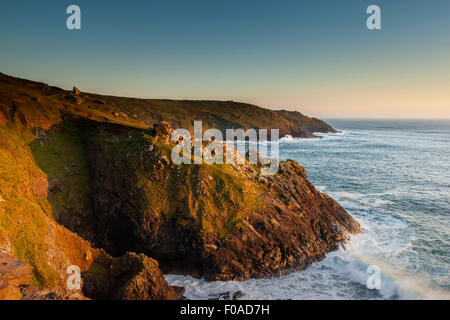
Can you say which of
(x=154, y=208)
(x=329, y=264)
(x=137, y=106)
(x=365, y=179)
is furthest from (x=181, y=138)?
(x=137, y=106)

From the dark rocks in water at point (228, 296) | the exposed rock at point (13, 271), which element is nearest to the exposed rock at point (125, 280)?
the dark rocks in water at point (228, 296)

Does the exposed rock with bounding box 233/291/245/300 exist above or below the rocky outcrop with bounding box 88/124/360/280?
below

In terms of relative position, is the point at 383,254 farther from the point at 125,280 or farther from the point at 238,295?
the point at 125,280

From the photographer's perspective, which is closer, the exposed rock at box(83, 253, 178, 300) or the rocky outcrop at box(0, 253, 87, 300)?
the rocky outcrop at box(0, 253, 87, 300)

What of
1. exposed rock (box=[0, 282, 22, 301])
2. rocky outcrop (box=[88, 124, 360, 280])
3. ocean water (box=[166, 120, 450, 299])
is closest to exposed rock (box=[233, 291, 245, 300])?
ocean water (box=[166, 120, 450, 299])

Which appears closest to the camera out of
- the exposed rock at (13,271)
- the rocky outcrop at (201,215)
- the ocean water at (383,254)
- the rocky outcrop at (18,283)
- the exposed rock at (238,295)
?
the rocky outcrop at (18,283)

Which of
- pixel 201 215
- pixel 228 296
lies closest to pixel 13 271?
pixel 228 296

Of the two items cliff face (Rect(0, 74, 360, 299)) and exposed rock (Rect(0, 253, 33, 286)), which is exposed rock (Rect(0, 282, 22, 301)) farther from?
cliff face (Rect(0, 74, 360, 299))

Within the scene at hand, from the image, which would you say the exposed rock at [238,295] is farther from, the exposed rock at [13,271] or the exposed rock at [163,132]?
the exposed rock at [163,132]
